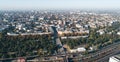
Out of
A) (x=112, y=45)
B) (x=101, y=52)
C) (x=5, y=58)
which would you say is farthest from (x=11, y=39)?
(x=112, y=45)

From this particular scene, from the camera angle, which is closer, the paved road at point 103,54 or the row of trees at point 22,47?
the paved road at point 103,54

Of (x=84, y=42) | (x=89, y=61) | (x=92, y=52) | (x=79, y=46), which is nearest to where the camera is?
(x=89, y=61)

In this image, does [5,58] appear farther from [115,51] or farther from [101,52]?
[115,51]

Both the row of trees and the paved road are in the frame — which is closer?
the paved road

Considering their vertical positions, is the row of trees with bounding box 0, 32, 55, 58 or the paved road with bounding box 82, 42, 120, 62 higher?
the row of trees with bounding box 0, 32, 55, 58

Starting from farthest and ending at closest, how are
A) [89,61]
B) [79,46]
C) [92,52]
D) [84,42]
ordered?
[84,42]
[79,46]
[92,52]
[89,61]

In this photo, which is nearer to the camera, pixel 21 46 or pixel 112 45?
pixel 21 46

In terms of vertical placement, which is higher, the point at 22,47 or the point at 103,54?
the point at 22,47

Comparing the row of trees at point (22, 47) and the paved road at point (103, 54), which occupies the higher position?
the row of trees at point (22, 47)

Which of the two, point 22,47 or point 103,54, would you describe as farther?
point 22,47
